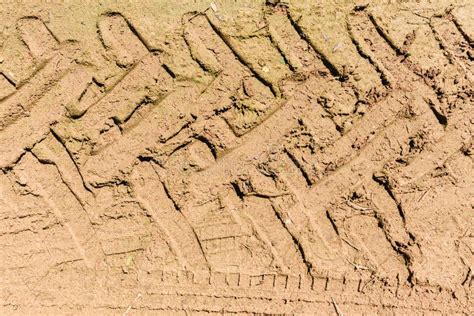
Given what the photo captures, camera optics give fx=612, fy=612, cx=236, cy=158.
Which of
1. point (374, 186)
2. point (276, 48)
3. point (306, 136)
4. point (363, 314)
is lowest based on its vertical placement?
point (363, 314)

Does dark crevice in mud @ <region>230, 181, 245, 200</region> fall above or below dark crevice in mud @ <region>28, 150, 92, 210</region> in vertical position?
below

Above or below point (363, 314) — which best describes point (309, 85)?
above

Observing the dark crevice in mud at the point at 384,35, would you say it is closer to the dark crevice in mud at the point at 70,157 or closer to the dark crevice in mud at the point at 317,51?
the dark crevice in mud at the point at 317,51

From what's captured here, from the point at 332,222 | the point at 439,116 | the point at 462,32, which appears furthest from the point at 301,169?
the point at 462,32

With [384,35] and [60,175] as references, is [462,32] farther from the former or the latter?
[60,175]

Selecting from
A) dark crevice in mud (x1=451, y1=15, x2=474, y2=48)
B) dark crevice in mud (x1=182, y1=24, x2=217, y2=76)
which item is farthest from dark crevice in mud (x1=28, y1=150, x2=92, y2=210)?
dark crevice in mud (x1=451, y1=15, x2=474, y2=48)

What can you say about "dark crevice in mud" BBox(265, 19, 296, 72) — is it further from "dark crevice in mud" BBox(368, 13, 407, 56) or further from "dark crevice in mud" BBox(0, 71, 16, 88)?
"dark crevice in mud" BBox(0, 71, 16, 88)

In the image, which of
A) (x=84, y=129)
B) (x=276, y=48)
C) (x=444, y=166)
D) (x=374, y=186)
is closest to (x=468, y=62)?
(x=444, y=166)

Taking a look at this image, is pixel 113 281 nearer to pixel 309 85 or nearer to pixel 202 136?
pixel 202 136
